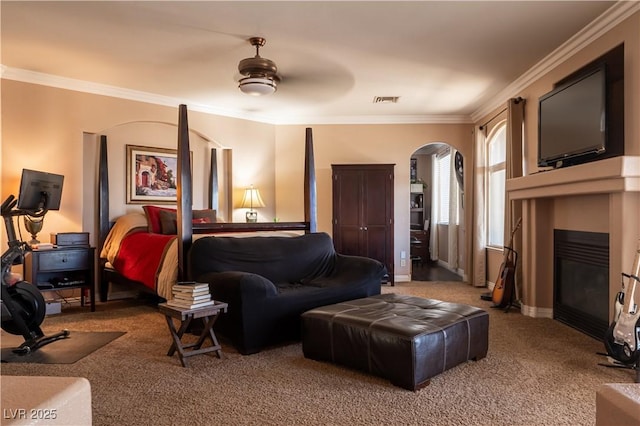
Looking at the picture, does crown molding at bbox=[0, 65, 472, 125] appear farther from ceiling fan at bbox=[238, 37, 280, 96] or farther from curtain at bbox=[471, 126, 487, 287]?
ceiling fan at bbox=[238, 37, 280, 96]

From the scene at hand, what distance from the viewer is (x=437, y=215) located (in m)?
9.41

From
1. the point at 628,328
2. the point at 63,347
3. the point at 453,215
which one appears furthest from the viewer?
the point at 453,215

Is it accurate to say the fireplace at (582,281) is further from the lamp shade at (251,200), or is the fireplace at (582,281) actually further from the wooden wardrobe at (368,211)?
the lamp shade at (251,200)

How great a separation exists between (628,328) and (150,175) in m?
5.20

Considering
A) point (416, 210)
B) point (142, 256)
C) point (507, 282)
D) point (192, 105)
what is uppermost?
point (192, 105)

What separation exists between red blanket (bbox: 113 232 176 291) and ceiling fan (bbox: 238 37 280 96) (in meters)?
1.75

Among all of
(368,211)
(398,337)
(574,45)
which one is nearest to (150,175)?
(368,211)

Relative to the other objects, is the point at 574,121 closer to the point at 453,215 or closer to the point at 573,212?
the point at 573,212

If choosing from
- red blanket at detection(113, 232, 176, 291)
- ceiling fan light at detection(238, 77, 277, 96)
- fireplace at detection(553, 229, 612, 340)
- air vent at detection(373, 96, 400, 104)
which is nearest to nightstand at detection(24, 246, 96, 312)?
red blanket at detection(113, 232, 176, 291)

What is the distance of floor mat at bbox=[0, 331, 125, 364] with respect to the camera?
3.08 m

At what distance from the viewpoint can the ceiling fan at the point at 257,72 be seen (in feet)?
12.2

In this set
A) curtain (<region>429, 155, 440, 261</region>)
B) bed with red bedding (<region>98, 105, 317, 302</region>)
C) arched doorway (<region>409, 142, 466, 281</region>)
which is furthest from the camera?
curtain (<region>429, 155, 440, 261</region>)

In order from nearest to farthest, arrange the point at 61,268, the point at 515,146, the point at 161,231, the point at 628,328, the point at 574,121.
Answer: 1. the point at 628,328
2. the point at 574,121
3. the point at 61,268
4. the point at 515,146
5. the point at 161,231

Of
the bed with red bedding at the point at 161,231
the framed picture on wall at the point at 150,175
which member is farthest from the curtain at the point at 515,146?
the framed picture on wall at the point at 150,175
